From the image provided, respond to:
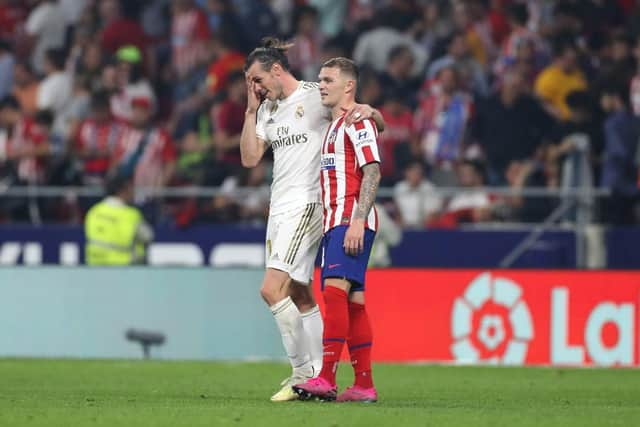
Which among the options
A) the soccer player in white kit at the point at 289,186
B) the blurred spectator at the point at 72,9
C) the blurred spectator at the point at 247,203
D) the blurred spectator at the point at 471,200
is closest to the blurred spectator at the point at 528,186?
the blurred spectator at the point at 471,200

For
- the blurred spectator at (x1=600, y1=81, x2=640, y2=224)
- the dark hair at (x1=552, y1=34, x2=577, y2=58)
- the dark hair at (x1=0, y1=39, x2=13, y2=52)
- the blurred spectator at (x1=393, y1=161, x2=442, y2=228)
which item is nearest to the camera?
the blurred spectator at (x1=600, y1=81, x2=640, y2=224)

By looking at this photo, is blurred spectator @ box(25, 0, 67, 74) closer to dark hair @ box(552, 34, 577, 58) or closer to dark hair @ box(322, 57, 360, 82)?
dark hair @ box(552, 34, 577, 58)

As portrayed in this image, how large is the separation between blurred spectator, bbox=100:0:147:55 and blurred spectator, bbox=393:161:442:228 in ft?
18.5

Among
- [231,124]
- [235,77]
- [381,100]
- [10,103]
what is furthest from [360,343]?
[10,103]

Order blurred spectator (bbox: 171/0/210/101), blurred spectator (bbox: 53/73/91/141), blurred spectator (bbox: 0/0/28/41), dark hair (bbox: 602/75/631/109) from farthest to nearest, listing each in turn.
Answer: blurred spectator (bbox: 0/0/28/41), blurred spectator (bbox: 171/0/210/101), blurred spectator (bbox: 53/73/91/141), dark hair (bbox: 602/75/631/109)

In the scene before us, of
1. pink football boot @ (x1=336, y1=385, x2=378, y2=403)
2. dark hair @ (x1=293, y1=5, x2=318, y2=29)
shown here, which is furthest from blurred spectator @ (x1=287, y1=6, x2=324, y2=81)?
pink football boot @ (x1=336, y1=385, x2=378, y2=403)

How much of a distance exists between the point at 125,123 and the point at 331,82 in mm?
10029

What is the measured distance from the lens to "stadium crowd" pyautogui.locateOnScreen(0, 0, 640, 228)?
1708cm

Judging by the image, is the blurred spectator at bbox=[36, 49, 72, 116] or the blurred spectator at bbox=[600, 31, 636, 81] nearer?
the blurred spectator at bbox=[600, 31, 636, 81]

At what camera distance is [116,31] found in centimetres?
2102

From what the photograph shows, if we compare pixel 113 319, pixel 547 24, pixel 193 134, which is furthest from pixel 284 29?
pixel 113 319

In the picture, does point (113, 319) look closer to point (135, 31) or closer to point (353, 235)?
point (135, 31)

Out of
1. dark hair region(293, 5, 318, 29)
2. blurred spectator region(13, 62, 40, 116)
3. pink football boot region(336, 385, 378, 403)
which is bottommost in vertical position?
pink football boot region(336, 385, 378, 403)

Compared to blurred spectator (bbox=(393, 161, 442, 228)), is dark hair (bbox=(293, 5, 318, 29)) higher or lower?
higher
